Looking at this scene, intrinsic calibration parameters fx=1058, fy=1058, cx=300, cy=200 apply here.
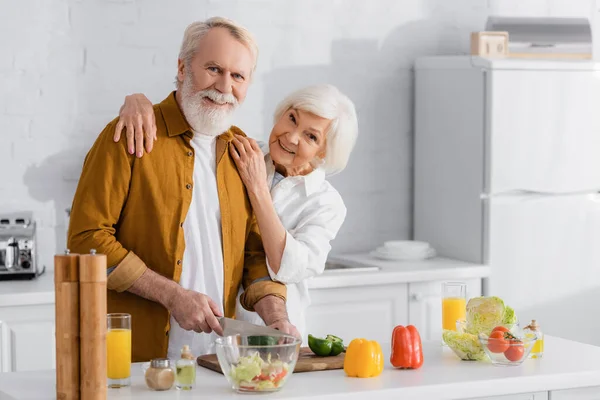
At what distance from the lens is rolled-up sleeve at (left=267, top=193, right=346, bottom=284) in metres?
2.85

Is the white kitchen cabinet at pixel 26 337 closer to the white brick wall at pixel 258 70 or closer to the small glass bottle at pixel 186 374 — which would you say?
the white brick wall at pixel 258 70

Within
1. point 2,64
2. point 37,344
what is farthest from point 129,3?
point 37,344

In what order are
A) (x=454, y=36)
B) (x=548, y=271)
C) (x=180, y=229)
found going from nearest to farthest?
(x=180, y=229), (x=548, y=271), (x=454, y=36)

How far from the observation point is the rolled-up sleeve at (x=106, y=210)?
8.70 feet

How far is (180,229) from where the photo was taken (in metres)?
2.76

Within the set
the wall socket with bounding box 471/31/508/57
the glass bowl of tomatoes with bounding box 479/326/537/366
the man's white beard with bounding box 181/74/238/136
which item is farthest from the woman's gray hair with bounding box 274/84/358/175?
the wall socket with bounding box 471/31/508/57

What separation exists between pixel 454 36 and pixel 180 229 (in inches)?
102

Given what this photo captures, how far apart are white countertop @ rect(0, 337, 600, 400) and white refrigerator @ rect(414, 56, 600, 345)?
190 centimetres

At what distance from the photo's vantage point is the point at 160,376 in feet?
7.52

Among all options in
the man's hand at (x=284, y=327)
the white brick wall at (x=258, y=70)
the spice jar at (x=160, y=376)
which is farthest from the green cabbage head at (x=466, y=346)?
the white brick wall at (x=258, y=70)

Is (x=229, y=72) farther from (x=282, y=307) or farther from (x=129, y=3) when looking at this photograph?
(x=129, y=3)

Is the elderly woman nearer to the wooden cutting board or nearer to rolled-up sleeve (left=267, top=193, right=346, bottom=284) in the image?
rolled-up sleeve (left=267, top=193, right=346, bottom=284)

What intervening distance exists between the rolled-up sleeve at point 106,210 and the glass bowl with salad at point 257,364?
487 millimetres

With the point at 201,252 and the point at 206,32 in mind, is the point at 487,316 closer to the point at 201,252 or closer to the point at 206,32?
the point at 201,252
